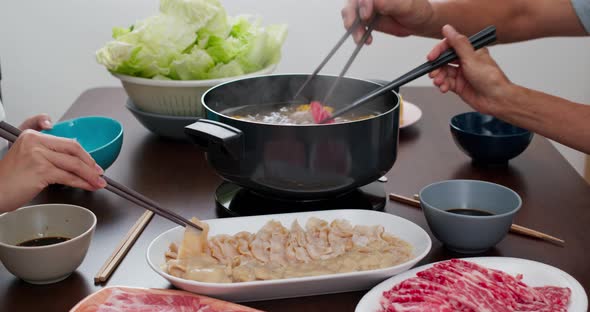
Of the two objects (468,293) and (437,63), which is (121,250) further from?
(437,63)

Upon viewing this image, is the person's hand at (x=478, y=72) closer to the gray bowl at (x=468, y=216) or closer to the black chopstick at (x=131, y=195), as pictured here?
the gray bowl at (x=468, y=216)

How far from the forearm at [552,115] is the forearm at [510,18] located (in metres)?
0.49

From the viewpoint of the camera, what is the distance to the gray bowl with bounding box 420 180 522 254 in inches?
50.5

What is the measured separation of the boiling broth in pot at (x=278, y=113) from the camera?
1640 mm

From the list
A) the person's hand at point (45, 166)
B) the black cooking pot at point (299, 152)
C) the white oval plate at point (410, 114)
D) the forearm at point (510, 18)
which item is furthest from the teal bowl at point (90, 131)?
the forearm at point (510, 18)

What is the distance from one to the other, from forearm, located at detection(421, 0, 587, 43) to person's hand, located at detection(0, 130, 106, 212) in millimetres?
1151

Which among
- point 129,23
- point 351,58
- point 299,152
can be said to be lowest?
point 129,23

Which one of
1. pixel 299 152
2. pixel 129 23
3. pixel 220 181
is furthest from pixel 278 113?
pixel 129 23

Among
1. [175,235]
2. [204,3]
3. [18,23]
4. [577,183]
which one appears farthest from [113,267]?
[18,23]

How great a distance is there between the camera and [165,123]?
1.91 metres

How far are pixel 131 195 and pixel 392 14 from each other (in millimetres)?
975

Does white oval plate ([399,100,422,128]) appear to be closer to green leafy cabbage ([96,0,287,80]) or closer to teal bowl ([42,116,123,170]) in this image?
green leafy cabbage ([96,0,287,80])

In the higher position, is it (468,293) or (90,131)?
(468,293)

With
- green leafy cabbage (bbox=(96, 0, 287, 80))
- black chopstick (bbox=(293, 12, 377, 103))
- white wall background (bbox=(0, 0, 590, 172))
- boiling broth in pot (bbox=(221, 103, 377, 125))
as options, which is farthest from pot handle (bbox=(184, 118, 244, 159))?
white wall background (bbox=(0, 0, 590, 172))
